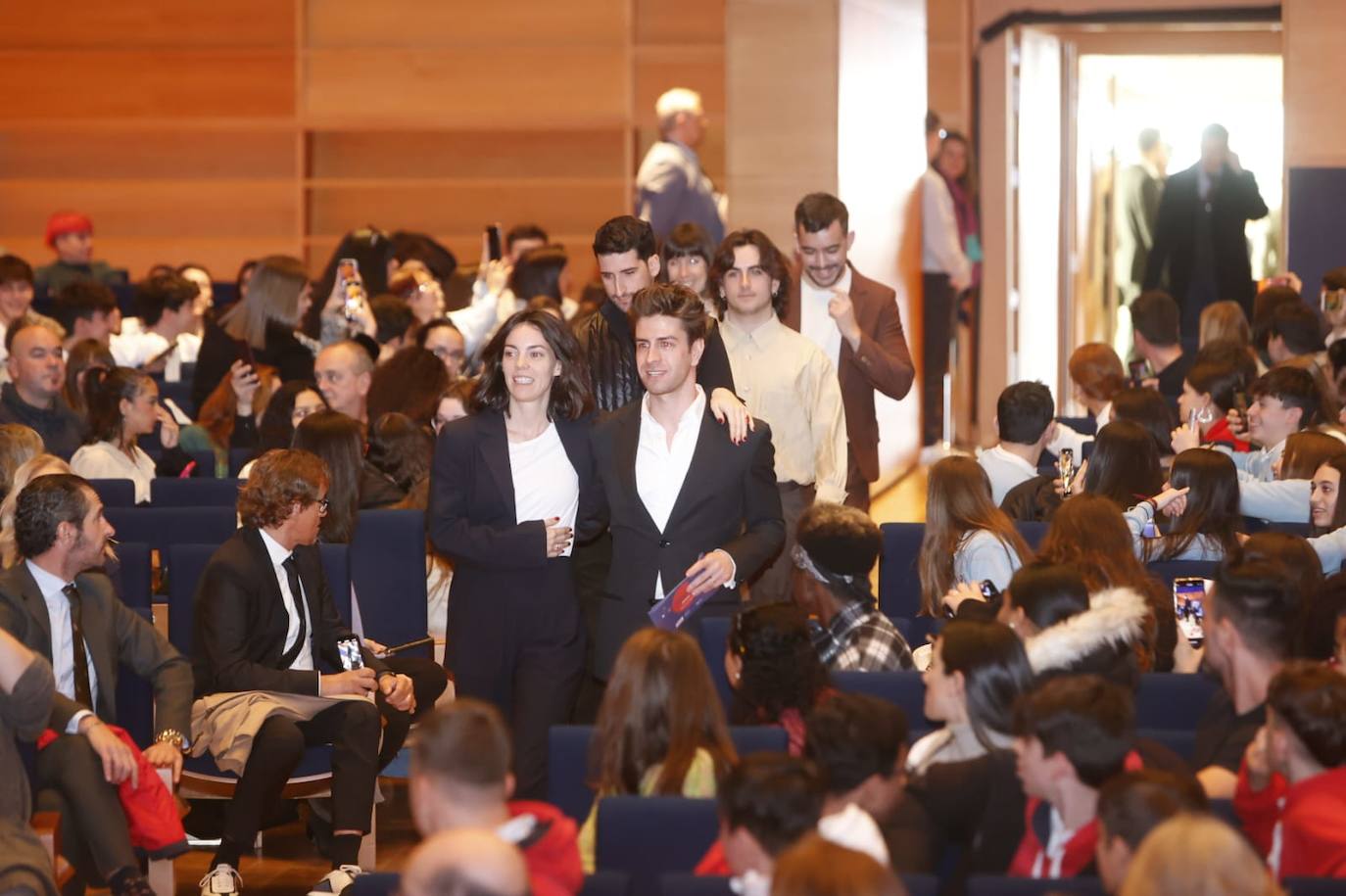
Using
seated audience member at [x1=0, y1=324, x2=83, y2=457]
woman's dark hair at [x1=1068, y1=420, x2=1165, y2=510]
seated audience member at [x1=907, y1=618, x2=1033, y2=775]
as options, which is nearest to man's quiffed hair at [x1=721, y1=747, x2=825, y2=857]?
seated audience member at [x1=907, y1=618, x2=1033, y2=775]

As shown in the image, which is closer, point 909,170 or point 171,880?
point 171,880

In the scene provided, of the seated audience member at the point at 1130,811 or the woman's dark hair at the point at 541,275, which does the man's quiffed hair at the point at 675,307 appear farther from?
the woman's dark hair at the point at 541,275

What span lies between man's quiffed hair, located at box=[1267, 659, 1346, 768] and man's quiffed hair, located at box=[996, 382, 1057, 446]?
2.50m

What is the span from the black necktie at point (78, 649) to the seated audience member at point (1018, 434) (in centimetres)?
259

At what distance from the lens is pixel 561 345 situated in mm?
4391

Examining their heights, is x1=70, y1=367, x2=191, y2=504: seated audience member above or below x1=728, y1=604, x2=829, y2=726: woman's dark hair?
above

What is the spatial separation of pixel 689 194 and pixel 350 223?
574 centimetres

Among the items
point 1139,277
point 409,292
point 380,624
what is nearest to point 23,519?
point 380,624

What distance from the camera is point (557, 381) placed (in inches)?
174

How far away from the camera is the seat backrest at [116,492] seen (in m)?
6.03

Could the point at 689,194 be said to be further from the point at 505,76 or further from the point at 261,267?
the point at 505,76

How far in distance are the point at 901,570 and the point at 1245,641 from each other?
1.79 meters

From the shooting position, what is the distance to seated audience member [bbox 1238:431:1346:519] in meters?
5.36

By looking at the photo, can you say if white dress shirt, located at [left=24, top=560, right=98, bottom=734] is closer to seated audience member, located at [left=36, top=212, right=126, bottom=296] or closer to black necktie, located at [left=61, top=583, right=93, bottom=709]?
black necktie, located at [left=61, top=583, right=93, bottom=709]
